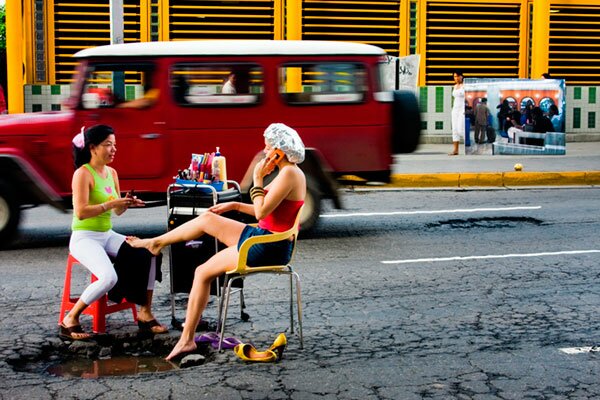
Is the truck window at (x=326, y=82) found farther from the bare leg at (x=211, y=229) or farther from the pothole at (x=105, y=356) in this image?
the pothole at (x=105, y=356)

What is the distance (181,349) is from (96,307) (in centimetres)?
88

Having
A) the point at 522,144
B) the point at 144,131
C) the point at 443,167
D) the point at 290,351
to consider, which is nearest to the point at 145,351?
the point at 290,351

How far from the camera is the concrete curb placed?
15.4 meters

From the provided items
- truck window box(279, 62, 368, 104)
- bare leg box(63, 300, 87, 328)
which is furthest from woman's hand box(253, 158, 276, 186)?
truck window box(279, 62, 368, 104)

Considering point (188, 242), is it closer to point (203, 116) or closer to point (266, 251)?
point (266, 251)

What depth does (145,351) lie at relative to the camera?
6285mm

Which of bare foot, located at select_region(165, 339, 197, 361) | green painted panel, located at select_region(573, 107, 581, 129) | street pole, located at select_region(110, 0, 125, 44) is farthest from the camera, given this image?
green painted panel, located at select_region(573, 107, 581, 129)

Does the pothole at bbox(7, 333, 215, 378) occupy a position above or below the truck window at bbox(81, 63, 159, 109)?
below

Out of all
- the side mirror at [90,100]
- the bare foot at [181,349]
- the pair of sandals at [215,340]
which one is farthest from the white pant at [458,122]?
the bare foot at [181,349]

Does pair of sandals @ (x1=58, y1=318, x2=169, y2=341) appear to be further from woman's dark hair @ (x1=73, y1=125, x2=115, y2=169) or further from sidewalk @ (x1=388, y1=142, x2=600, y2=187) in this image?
sidewalk @ (x1=388, y1=142, x2=600, y2=187)

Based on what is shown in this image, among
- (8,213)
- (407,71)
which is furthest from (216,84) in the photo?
(407,71)

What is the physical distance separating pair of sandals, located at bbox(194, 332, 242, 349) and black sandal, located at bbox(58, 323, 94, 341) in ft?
2.45

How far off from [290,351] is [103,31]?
55.4ft

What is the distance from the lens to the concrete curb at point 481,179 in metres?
15.4
